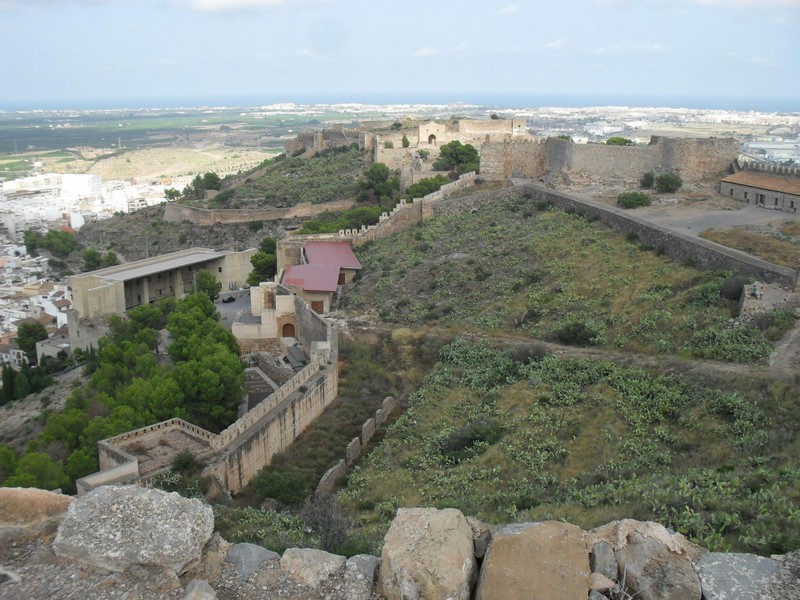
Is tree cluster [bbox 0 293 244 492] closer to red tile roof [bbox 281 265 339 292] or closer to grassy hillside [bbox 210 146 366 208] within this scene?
red tile roof [bbox 281 265 339 292]

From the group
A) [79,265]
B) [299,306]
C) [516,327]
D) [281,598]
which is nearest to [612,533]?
[281,598]

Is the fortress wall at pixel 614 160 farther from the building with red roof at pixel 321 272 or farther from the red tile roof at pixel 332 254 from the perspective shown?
the building with red roof at pixel 321 272

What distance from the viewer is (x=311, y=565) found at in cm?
573

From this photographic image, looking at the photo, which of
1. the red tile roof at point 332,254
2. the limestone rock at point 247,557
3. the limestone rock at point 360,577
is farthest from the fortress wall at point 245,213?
the limestone rock at point 360,577

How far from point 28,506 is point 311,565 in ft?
8.02

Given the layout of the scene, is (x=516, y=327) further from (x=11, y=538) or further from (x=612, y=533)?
(x=11, y=538)

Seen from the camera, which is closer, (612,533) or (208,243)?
(612,533)

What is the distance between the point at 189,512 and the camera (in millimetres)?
5805

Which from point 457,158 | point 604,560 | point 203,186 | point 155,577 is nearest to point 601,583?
point 604,560

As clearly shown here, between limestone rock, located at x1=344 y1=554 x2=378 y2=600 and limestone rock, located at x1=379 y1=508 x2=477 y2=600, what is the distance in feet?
0.45

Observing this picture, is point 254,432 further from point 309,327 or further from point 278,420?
point 309,327

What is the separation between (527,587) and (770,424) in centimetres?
698

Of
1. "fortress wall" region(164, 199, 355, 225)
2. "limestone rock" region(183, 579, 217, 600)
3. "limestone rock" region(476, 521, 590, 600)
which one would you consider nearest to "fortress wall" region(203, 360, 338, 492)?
"limestone rock" region(183, 579, 217, 600)

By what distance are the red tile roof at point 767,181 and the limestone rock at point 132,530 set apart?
66.4ft
